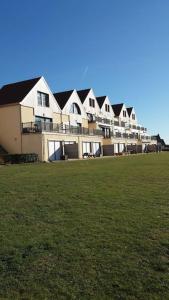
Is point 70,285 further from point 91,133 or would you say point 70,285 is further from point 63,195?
point 91,133

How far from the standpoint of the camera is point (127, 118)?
256 ft

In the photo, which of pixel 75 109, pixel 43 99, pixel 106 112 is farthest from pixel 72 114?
pixel 106 112

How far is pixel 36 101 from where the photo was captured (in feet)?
130

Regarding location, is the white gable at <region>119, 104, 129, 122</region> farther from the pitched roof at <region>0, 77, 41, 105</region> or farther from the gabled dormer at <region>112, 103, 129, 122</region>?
the pitched roof at <region>0, 77, 41, 105</region>

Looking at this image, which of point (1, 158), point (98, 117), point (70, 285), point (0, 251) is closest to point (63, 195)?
point (0, 251)

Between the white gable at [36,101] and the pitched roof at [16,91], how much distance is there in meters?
0.43

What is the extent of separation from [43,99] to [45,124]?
6484 millimetres

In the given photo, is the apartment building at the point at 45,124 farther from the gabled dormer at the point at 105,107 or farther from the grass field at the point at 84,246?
the grass field at the point at 84,246

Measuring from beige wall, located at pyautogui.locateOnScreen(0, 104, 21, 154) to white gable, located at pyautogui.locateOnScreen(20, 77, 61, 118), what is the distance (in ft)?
5.35

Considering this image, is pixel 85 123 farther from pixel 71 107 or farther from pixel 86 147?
pixel 86 147

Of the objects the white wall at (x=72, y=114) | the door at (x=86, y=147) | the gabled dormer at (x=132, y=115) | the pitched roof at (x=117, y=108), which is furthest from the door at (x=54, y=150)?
the gabled dormer at (x=132, y=115)

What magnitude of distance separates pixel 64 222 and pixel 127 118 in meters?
71.5

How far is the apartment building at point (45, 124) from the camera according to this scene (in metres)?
36.1

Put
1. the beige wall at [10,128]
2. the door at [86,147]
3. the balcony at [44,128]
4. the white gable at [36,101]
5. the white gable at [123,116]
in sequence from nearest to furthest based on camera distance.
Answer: the balcony at [44,128] → the beige wall at [10,128] → the white gable at [36,101] → the door at [86,147] → the white gable at [123,116]
